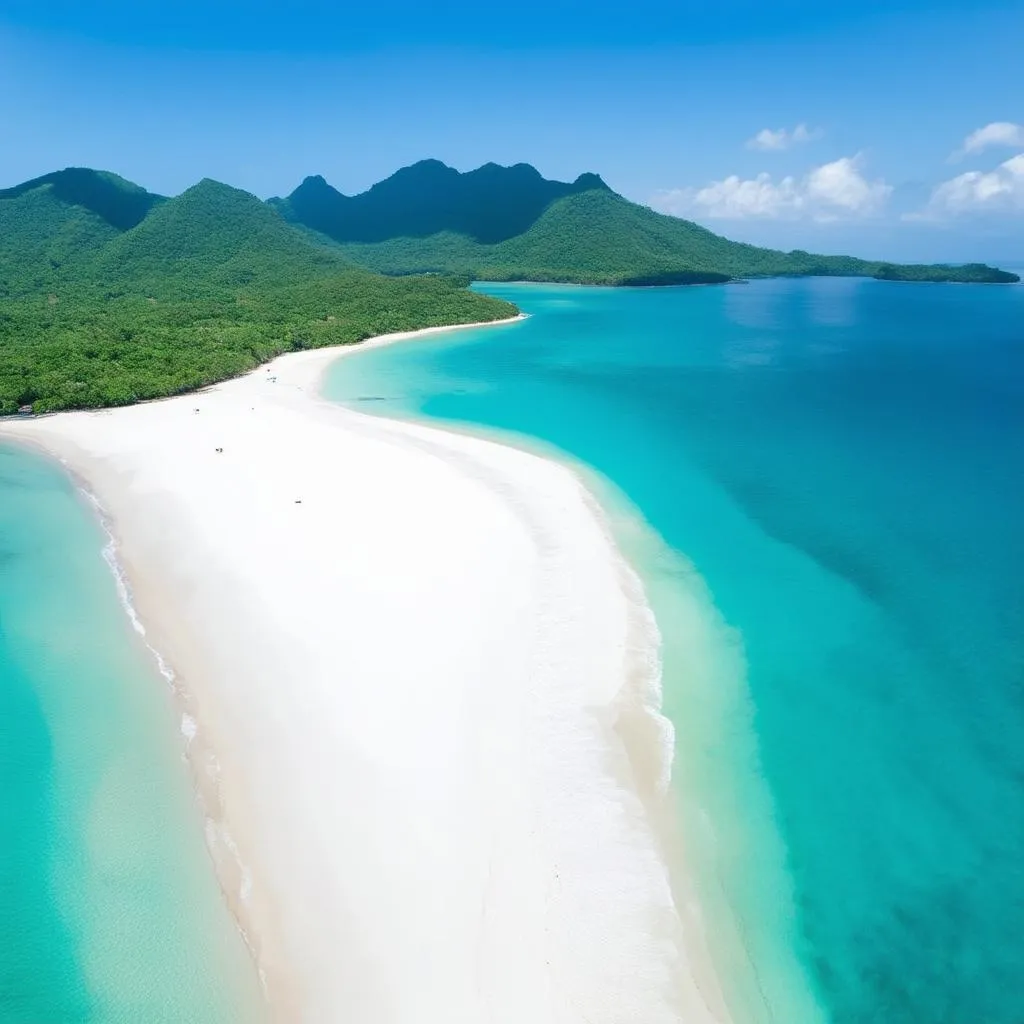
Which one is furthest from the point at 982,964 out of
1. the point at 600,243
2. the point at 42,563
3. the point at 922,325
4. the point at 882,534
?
the point at 600,243

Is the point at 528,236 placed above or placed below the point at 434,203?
below

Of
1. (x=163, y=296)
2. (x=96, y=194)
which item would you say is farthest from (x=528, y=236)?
(x=163, y=296)

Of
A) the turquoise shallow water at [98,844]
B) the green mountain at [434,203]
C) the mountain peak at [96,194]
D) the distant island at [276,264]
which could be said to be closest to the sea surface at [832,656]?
the turquoise shallow water at [98,844]

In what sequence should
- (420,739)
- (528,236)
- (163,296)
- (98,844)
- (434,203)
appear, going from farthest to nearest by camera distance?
(434,203)
(528,236)
(163,296)
(420,739)
(98,844)

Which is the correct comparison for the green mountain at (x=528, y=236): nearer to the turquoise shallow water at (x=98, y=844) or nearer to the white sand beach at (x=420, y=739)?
the white sand beach at (x=420, y=739)

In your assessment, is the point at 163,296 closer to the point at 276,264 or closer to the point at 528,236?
the point at 276,264

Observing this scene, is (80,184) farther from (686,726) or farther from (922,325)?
(686,726)
